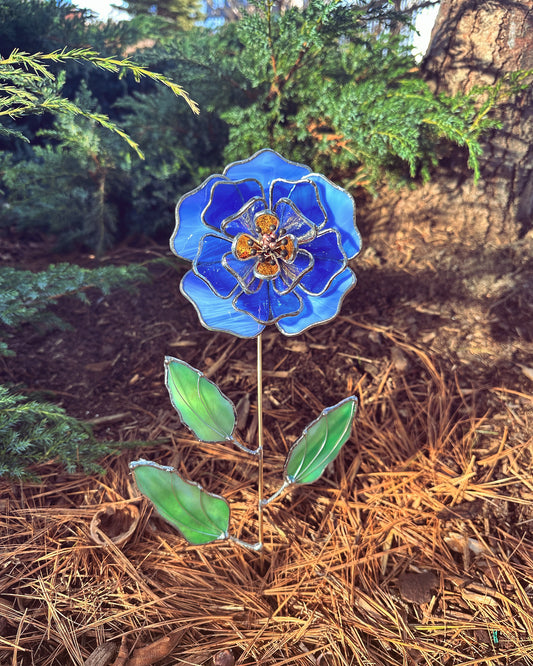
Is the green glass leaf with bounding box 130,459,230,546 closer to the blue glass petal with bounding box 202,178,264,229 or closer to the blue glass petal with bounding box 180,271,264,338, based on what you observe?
the blue glass petal with bounding box 180,271,264,338

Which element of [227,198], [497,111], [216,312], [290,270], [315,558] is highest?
[497,111]

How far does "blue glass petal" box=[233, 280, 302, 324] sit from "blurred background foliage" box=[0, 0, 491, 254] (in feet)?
2.72

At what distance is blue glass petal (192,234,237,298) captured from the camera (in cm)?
104

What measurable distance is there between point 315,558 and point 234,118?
157 centimetres

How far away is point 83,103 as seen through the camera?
1.76m

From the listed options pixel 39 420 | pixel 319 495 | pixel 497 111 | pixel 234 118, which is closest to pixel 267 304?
pixel 319 495

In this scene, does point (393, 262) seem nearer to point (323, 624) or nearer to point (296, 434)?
point (296, 434)

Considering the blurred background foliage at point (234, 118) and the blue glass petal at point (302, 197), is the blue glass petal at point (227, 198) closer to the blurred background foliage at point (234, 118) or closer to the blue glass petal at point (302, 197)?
the blue glass petal at point (302, 197)

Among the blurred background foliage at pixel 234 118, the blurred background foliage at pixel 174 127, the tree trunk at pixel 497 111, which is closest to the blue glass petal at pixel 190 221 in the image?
the blurred background foliage at pixel 174 127

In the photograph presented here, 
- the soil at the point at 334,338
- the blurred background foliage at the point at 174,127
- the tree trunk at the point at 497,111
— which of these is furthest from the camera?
the tree trunk at the point at 497,111

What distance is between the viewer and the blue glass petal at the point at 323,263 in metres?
1.03

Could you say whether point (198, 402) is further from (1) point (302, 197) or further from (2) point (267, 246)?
(1) point (302, 197)

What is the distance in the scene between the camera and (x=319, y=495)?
4.35 feet

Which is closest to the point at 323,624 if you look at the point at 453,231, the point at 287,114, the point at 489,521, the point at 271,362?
the point at 489,521
